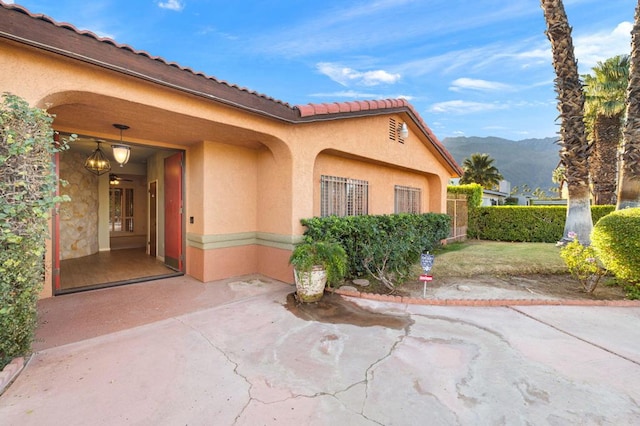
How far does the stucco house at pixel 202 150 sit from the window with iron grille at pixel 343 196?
34 millimetres

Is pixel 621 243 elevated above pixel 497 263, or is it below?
above

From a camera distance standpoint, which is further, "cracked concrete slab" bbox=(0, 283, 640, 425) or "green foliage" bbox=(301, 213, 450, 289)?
"green foliage" bbox=(301, 213, 450, 289)

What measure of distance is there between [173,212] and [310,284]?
175 inches

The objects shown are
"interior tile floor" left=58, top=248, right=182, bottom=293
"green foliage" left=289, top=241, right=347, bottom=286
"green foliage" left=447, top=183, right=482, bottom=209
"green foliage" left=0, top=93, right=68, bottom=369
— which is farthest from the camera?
"green foliage" left=447, top=183, right=482, bottom=209

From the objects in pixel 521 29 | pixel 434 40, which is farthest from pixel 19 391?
pixel 521 29

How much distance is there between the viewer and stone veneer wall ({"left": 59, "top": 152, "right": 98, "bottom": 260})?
822 centimetres

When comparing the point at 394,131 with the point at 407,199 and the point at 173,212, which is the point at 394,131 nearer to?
the point at 407,199

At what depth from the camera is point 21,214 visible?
2658mm

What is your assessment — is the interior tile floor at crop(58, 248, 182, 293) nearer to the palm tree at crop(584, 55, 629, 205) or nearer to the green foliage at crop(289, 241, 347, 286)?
the green foliage at crop(289, 241, 347, 286)

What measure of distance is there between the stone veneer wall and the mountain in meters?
96.1

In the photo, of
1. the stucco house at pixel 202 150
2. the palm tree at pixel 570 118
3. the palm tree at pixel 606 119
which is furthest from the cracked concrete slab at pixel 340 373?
the palm tree at pixel 606 119

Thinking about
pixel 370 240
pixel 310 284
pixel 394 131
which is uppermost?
pixel 394 131

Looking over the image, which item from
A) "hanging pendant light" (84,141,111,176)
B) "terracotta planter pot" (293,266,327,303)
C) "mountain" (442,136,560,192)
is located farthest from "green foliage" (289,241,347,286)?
"mountain" (442,136,560,192)

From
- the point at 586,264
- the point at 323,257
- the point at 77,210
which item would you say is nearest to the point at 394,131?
the point at 323,257
